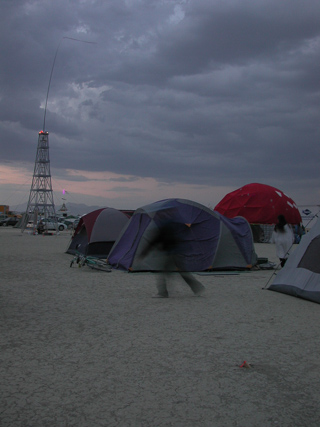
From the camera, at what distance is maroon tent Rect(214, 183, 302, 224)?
102ft

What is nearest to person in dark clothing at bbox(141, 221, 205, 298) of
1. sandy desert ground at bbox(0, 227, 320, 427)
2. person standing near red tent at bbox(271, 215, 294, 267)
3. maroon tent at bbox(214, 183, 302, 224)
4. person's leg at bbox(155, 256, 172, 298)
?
person's leg at bbox(155, 256, 172, 298)

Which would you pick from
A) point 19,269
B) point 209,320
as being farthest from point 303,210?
point 209,320

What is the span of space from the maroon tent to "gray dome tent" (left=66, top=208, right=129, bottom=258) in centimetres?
1646

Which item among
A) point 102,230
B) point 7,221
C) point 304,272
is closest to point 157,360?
point 304,272

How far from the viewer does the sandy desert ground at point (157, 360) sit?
353 centimetres

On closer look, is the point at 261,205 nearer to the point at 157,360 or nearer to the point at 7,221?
the point at 157,360

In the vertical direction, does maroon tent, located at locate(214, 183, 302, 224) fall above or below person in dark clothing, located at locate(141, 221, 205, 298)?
above

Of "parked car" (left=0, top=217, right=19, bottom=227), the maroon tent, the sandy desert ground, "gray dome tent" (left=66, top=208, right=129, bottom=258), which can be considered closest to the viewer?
the sandy desert ground

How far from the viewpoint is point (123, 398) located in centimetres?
378

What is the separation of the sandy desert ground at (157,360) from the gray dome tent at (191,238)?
3575 millimetres

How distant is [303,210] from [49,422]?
36.0 m

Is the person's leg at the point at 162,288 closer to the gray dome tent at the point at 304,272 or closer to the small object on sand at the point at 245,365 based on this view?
the gray dome tent at the point at 304,272

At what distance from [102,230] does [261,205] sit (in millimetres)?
17793

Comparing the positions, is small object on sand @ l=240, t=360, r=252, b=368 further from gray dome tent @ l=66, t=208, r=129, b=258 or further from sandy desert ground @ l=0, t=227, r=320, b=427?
gray dome tent @ l=66, t=208, r=129, b=258
